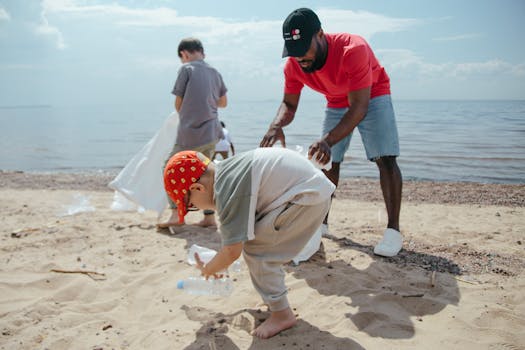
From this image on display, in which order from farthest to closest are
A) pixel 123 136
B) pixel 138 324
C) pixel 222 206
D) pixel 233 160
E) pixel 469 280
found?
1. pixel 123 136
2. pixel 469 280
3. pixel 138 324
4. pixel 233 160
5. pixel 222 206

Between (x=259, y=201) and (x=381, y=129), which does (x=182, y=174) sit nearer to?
(x=259, y=201)

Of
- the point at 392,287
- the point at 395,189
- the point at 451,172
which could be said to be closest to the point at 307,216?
the point at 392,287

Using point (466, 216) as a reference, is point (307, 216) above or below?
above

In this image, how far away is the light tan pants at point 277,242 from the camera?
2.16 meters

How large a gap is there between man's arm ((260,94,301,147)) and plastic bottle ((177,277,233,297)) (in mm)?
1108

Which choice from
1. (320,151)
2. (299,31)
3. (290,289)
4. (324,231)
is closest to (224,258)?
(290,289)

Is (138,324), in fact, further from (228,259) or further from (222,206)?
(222,206)

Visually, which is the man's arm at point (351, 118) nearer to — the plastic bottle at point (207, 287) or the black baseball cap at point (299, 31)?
the black baseball cap at point (299, 31)

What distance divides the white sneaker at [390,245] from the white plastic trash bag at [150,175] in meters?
2.38

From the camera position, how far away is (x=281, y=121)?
3.50m

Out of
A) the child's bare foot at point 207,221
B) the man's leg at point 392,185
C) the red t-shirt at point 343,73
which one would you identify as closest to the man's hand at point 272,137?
the red t-shirt at point 343,73

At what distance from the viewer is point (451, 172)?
341 inches

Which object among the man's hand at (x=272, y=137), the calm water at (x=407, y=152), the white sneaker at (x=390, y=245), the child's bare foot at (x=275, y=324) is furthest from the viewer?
the calm water at (x=407, y=152)

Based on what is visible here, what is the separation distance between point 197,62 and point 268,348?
3.06 metres
